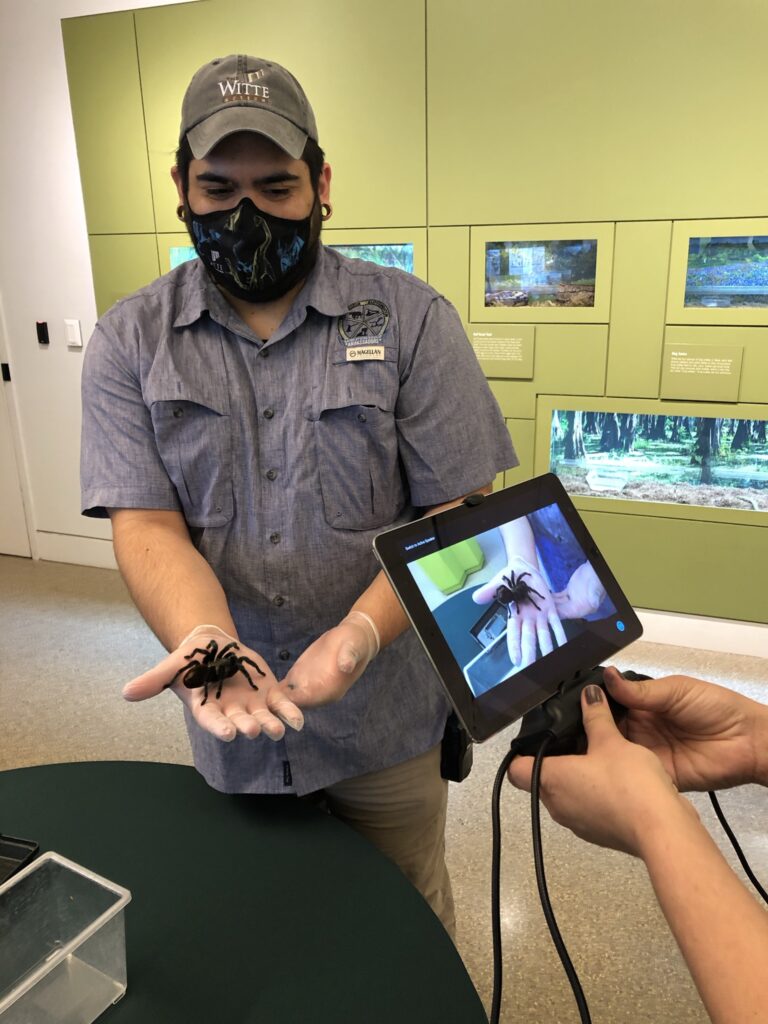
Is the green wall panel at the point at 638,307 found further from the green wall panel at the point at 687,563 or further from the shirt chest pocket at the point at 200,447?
the shirt chest pocket at the point at 200,447

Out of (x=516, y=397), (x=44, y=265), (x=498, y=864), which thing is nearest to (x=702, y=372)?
(x=516, y=397)

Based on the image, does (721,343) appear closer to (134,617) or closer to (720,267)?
(720,267)

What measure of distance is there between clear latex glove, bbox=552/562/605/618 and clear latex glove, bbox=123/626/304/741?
1.14 feet

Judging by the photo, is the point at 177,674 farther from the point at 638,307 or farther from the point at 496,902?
the point at 638,307

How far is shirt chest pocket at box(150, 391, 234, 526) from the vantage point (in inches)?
42.5

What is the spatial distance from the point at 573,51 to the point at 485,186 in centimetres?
49

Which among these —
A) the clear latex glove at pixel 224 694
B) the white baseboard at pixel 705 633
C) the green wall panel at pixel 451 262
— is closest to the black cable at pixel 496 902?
the clear latex glove at pixel 224 694

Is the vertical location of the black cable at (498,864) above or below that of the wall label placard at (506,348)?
below

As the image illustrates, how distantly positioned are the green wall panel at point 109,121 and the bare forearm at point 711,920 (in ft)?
10.3

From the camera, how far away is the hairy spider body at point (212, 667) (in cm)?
87

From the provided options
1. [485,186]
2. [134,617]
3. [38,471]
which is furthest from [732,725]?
[38,471]

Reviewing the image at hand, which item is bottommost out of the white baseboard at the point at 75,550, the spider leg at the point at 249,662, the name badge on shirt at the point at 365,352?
the white baseboard at the point at 75,550

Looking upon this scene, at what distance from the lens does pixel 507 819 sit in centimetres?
203

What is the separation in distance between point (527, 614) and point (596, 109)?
7.32ft
